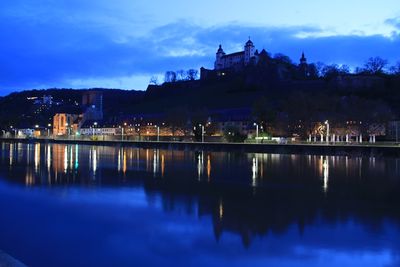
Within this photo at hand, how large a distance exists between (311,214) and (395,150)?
128 feet

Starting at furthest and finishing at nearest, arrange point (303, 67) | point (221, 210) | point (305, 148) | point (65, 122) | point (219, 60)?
point (219, 60), point (303, 67), point (65, 122), point (305, 148), point (221, 210)

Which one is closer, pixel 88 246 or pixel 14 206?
pixel 88 246

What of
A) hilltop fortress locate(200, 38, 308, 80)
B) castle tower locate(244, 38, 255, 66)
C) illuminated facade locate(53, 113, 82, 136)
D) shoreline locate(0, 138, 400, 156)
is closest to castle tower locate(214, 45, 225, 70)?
hilltop fortress locate(200, 38, 308, 80)

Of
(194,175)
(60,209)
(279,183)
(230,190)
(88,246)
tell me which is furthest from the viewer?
(194,175)

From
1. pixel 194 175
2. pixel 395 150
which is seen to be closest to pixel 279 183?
pixel 194 175

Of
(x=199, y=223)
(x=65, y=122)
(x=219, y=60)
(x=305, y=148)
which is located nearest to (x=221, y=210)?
(x=199, y=223)

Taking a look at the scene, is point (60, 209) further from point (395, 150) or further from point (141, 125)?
point (141, 125)

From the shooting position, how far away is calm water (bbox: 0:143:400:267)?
34.6 feet

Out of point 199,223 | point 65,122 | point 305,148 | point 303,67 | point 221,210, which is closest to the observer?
point 199,223

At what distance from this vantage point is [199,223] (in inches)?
543

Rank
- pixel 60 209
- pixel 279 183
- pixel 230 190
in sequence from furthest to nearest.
Result: pixel 279 183 < pixel 230 190 < pixel 60 209

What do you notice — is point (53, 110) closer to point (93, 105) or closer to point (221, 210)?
point (93, 105)

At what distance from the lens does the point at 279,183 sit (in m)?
24.1

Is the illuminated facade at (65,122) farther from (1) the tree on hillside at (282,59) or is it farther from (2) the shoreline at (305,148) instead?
(2) the shoreline at (305,148)
